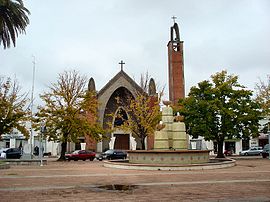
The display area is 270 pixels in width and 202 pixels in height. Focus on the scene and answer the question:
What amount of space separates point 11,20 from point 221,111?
22.6 meters

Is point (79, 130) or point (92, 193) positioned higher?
point (79, 130)

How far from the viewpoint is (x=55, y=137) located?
35.3 metres

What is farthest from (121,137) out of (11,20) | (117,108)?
(11,20)

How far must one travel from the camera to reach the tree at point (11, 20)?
17.4 metres

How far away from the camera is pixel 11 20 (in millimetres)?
18000

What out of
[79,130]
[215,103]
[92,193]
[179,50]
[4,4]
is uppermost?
[179,50]

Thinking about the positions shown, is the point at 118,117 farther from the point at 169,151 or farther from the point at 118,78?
the point at 169,151

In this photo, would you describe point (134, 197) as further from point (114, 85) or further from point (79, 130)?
point (114, 85)

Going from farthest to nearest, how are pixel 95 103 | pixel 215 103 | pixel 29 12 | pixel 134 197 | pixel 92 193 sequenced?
1. pixel 95 103
2. pixel 215 103
3. pixel 29 12
4. pixel 92 193
5. pixel 134 197

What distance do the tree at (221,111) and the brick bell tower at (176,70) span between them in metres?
15.8

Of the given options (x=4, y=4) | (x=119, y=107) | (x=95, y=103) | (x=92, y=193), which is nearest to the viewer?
(x=92, y=193)

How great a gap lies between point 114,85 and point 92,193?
42.5m

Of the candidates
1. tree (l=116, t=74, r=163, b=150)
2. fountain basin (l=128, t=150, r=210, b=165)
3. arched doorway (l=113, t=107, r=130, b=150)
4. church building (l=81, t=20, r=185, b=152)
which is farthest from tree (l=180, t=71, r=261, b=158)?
arched doorway (l=113, t=107, r=130, b=150)

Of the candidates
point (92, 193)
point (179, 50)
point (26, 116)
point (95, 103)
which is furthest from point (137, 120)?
point (92, 193)
